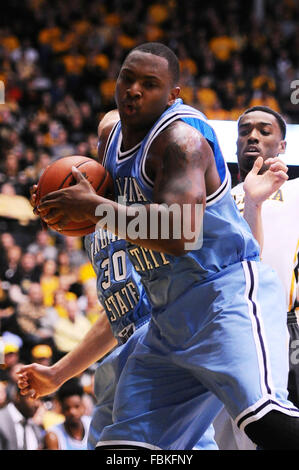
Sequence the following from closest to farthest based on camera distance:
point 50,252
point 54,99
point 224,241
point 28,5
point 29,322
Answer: point 224,241
point 29,322
point 50,252
point 54,99
point 28,5

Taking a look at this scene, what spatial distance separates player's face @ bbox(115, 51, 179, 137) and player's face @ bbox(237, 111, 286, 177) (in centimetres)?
99

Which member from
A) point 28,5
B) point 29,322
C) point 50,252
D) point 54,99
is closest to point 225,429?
point 29,322

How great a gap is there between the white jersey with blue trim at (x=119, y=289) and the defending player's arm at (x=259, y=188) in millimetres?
580

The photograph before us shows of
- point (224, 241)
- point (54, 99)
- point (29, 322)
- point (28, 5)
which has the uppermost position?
point (28, 5)

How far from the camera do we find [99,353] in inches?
145

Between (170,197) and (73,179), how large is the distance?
1.59ft

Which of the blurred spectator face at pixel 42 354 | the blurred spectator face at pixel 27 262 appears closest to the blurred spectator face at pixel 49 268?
the blurred spectator face at pixel 27 262

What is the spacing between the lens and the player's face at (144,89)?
2.80m

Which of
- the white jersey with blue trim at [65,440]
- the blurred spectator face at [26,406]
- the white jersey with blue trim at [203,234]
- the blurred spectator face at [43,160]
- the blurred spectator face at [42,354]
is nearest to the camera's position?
the white jersey with blue trim at [203,234]

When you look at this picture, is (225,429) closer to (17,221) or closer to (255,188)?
(255,188)

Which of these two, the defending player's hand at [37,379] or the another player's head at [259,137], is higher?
the another player's head at [259,137]

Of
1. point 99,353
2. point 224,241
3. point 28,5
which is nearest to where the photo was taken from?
point 224,241

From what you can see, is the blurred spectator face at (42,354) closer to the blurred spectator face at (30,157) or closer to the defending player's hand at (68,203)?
the blurred spectator face at (30,157)

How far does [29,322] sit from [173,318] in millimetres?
4977
